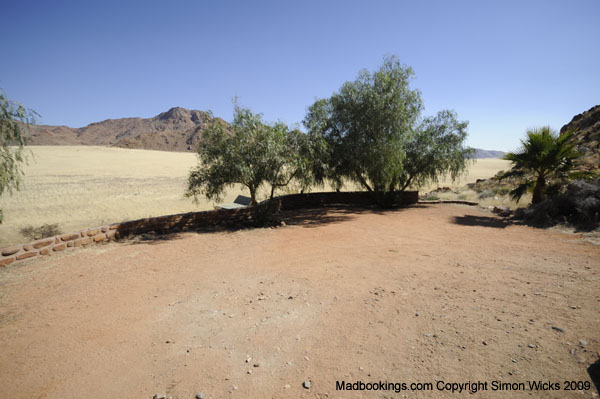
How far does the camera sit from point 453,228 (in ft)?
35.0

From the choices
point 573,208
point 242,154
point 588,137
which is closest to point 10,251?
point 242,154

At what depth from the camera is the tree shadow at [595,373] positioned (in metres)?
2.78

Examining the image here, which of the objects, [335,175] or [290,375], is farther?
[335,175]

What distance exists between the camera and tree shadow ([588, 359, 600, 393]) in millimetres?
2781

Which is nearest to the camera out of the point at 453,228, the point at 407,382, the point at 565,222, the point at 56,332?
the point at 407,382

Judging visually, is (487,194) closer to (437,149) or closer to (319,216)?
(437,149)

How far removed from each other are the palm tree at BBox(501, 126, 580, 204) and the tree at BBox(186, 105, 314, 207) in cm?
928

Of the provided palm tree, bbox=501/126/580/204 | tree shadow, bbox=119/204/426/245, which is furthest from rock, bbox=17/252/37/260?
palm tree, bbox=501/126/580/204

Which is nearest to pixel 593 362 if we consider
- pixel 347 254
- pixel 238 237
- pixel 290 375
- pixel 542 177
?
pixel 290 375

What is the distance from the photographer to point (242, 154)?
10828 mm

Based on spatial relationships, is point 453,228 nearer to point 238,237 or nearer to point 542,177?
point 542,177

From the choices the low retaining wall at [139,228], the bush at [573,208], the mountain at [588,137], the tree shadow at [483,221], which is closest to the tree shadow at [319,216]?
the low retaining wall at [139,228]

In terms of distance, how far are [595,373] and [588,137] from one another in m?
28.5

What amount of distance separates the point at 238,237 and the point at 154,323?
5.73 m
